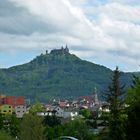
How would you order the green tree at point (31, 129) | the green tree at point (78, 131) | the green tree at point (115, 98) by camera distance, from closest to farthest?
1. the green tree at point (115, 98)
2. the green tree at point (31, 129)
3. the green tree at point (78, 131)

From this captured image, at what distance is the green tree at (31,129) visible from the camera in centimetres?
6360

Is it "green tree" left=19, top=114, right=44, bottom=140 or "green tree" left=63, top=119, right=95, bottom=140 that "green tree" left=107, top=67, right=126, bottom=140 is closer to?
"green tree" left=19, top=114, right=44, bottom=140

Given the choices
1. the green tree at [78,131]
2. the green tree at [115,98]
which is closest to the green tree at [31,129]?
the green tree at [115,98]

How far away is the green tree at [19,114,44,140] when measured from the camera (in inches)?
2504

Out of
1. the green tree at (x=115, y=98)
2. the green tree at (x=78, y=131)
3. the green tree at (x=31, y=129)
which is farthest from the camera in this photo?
the green tree at (x=78, y=131)

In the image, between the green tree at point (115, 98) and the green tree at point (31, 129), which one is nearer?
the green tree at point (115, 98)

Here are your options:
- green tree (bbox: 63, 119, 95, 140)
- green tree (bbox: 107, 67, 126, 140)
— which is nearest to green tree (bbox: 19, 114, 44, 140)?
green tree (bbox: 107, 67, 126, 140)

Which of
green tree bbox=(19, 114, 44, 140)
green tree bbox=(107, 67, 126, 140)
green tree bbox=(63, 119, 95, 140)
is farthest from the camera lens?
green tree bbox=(63, 119, 95, 140)

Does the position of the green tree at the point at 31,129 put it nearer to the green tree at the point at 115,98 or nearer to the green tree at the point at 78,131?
the green tree at the point at 115,98

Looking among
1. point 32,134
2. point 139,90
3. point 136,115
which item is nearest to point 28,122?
point 32,134

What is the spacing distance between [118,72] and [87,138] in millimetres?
25477

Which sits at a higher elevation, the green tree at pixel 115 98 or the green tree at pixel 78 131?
the green tree at pixel 115 98

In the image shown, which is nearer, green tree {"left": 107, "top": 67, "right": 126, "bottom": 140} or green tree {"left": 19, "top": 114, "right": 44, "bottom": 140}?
green tree {"left": 107, "top": 67, "right": 126, "bottom": 140}

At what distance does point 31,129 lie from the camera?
6569 cm
